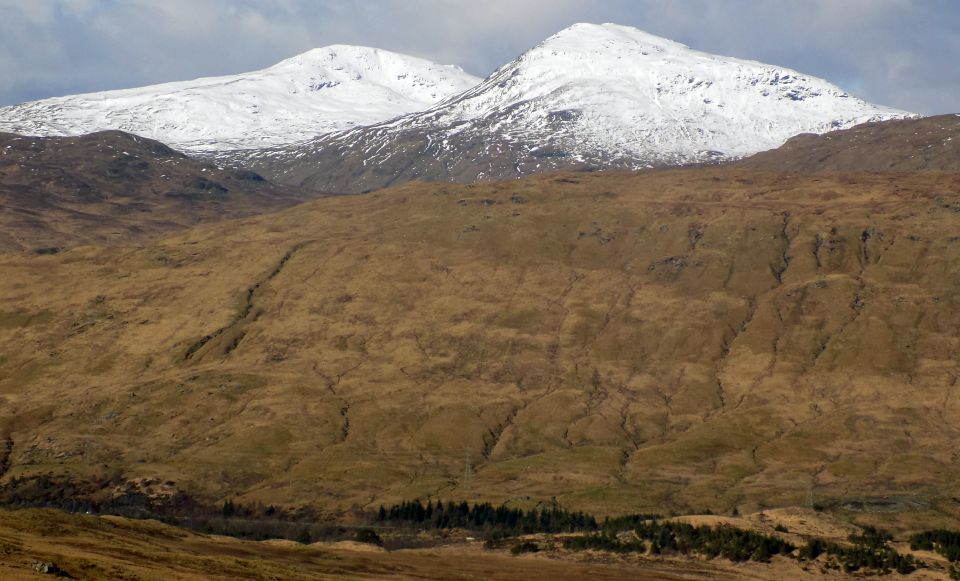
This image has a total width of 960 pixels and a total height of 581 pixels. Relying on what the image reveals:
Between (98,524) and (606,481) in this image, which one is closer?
(98,524)

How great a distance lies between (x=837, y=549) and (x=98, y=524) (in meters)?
71.6

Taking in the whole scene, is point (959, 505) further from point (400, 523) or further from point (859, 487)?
point (400, 523)

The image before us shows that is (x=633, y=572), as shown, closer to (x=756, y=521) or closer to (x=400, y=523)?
(x=756, y=521)

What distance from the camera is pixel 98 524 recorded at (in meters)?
94.9

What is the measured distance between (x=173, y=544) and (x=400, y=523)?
3141 inches

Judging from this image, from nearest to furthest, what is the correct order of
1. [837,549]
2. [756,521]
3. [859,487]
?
[837,549] < [756,521] < [859,487]

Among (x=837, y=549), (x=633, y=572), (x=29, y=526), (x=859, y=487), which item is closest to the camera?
(x=29, y=526)

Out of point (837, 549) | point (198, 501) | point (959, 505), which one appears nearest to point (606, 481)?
point (959, 505)

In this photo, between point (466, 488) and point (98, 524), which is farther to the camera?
point (466, 488)

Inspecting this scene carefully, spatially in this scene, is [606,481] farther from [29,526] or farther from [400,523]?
[29,526]

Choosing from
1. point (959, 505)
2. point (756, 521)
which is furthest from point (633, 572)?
point (959, 505)

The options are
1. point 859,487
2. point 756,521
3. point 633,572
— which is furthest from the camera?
point 859,487

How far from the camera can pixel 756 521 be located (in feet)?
422

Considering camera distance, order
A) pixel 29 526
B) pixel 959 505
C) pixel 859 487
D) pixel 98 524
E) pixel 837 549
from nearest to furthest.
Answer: pixel 29 526 → pixel 98 524 → pixel 837 549 → pixel 959 505 → pixel 859 487
